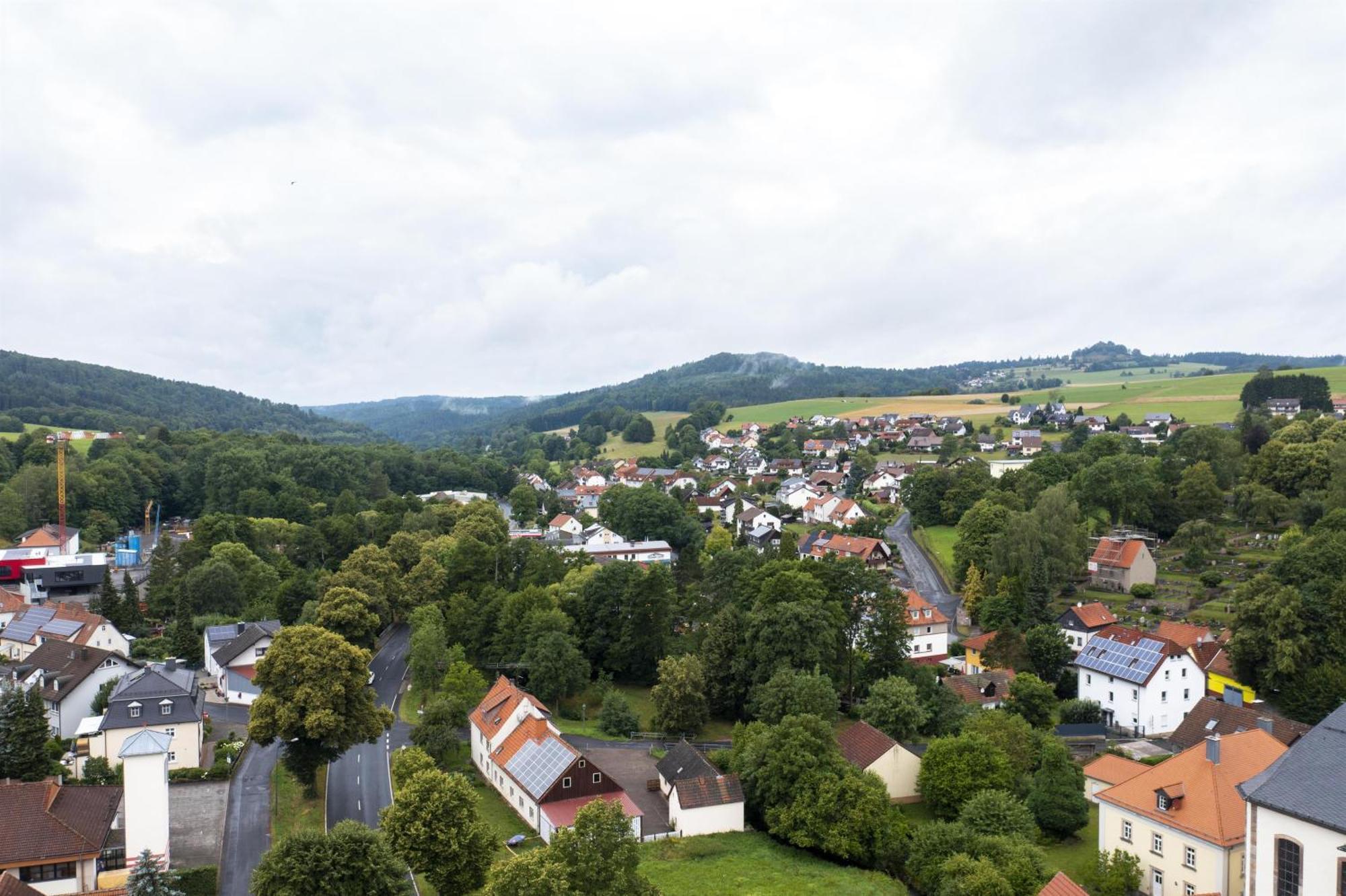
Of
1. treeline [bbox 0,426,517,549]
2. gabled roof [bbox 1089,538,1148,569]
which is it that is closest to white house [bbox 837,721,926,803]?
gabled roof [bbox 1089,538,1148,569]

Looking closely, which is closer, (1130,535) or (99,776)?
(99,776)

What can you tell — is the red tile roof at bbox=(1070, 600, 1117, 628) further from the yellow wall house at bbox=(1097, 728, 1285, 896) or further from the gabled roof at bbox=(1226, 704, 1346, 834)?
the gabled roof at bbox=(1226, 704, 1346, 834)

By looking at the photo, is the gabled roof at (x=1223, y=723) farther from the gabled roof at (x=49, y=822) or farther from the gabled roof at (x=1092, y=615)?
the gabled roof at (x=49, y=822)

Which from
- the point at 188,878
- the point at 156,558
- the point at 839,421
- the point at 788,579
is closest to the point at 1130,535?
the point at 788,579

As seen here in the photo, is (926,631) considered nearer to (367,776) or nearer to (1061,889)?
(1061,889)

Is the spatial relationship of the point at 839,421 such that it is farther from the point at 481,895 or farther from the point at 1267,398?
the point at 481,895

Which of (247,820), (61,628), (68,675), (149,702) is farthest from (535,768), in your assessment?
(61,628)
